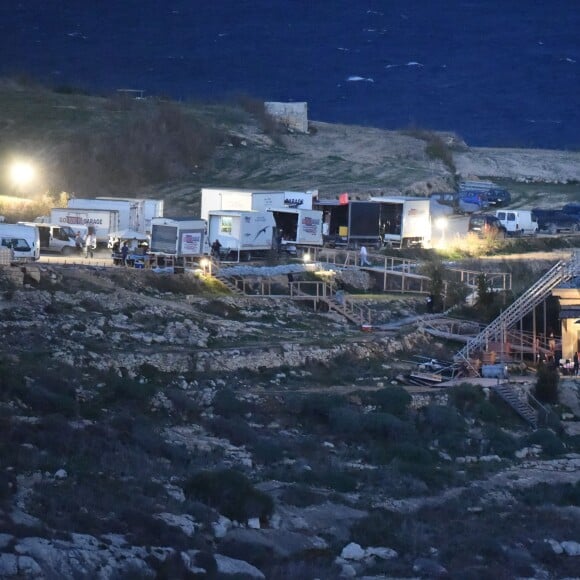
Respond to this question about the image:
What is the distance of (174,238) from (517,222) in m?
14.6

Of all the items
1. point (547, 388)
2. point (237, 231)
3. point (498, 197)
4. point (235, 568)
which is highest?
point (498, 197)

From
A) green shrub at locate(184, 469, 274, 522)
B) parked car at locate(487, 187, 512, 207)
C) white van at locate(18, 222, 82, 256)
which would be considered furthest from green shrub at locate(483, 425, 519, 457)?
parked car at locate(487, 187, 512, 207)

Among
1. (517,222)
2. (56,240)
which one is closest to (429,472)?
(56,240)

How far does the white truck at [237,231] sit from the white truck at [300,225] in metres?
1.76

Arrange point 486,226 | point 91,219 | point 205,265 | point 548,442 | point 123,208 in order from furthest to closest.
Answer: point 486,226, point 123,208, point 91,219, point 205,265, point 548,442

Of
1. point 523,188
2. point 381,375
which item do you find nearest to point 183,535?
point 381,375

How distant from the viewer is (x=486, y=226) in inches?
1988

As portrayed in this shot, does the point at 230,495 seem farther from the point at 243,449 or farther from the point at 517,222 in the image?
the point at 517,222

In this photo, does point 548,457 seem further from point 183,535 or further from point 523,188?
point 523,188

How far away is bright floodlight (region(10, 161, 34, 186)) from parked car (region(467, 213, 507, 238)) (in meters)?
12.9

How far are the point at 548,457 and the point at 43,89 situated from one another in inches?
1728

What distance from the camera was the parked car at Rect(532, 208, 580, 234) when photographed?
2088 inches

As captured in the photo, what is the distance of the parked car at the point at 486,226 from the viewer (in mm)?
50244

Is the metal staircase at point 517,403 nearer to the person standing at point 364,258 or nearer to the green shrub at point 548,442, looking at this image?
the green shrub at point 548,442
